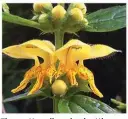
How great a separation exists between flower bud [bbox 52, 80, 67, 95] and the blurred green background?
522 millimetres

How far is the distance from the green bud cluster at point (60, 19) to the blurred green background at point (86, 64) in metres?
0.50

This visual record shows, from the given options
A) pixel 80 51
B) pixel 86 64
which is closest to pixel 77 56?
pixel 80 51

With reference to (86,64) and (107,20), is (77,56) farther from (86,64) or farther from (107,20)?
(86,64)

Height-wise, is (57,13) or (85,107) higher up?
(57,13)


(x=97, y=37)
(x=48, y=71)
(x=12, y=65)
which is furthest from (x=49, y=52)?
(x=12, y=65)

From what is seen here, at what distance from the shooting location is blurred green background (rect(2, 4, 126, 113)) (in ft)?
3.60

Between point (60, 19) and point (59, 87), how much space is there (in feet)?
0.29

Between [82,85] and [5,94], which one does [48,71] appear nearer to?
[82,85]

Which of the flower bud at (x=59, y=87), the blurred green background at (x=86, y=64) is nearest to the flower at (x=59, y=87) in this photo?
the flower bud at (x=59, y=87)

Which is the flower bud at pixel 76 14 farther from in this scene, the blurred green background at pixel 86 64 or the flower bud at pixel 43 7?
the blurred green background at pixel 86 64

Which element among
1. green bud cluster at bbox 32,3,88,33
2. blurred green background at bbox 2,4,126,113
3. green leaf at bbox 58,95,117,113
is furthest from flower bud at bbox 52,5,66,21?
blurred green background at bbox 2,4,126,113

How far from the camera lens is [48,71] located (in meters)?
0.56

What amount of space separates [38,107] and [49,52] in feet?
1.98

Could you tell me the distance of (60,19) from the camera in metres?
0.56
